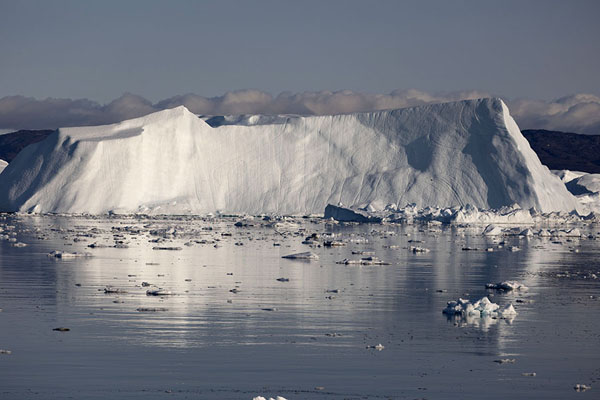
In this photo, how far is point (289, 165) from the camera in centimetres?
6084

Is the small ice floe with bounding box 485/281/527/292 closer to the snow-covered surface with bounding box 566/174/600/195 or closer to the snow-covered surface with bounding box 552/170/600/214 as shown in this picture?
the snow-covered surface with bounding box 552/170/600/214

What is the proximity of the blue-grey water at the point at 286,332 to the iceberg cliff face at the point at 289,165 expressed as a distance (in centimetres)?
3413

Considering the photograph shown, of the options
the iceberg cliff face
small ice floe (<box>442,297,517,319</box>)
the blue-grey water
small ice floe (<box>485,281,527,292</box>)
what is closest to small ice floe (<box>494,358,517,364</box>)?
the blue-grey water

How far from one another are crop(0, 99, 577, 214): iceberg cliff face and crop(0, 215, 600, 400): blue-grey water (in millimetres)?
34131

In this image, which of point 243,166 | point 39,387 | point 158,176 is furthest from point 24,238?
point 243,166

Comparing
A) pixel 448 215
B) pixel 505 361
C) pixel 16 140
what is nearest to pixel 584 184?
pixel 448 215

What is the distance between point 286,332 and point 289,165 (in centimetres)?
4996

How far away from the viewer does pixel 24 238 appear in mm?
29469

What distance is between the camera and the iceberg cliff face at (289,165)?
54.9 metres


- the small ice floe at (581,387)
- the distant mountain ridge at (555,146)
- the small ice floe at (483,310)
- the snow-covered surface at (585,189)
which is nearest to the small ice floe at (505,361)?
the small ice floe at (581,387)

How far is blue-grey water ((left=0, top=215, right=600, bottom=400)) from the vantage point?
831cm

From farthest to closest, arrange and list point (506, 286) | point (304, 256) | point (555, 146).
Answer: point (555, 146) < point (304, 256) < point (506, 286)

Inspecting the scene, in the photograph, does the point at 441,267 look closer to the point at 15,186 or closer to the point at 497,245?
the point at 497,245

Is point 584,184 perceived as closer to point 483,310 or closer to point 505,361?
point 483,310
